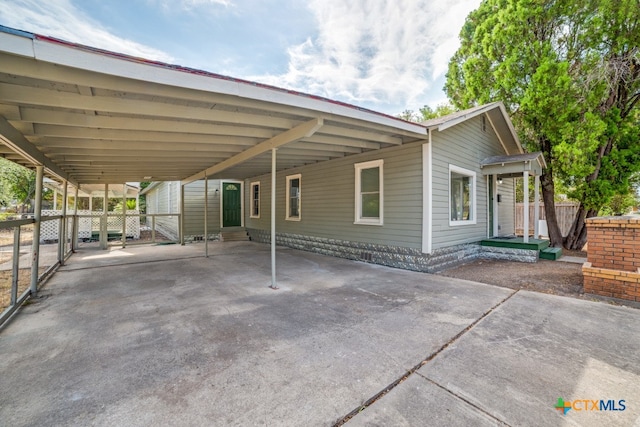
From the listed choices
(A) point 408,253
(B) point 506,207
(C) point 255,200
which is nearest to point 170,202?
(C) point 255,200

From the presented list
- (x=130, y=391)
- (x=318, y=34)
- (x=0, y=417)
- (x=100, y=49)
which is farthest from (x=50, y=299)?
(x=318, y=34)

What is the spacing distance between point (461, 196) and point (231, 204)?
28.4 feet

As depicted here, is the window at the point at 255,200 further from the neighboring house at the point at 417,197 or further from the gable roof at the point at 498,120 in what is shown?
the gable roof at the point at 498,120

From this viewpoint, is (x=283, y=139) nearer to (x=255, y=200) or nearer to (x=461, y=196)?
(x=461, y=196)

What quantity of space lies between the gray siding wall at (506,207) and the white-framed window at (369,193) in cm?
491

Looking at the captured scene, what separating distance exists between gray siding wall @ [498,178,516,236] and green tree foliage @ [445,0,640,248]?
1.15m

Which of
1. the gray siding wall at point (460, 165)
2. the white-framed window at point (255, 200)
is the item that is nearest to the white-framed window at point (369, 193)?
the gray siding wall at point (460, 165)

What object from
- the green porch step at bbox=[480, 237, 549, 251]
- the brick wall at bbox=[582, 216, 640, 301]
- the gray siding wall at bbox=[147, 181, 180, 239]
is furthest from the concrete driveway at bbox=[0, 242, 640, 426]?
the gray siding wall at bbox=[147, 181, 180, 239]

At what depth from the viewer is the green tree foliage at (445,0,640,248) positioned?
21.9 feet

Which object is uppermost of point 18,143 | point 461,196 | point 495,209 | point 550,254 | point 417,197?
point 18,143

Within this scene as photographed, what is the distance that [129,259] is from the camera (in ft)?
23.3

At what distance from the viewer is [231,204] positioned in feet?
38.1

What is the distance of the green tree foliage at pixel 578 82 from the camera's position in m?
6.67

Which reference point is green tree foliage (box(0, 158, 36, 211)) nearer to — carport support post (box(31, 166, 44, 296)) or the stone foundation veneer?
carport support post (box(31, 166, 44, 296))
